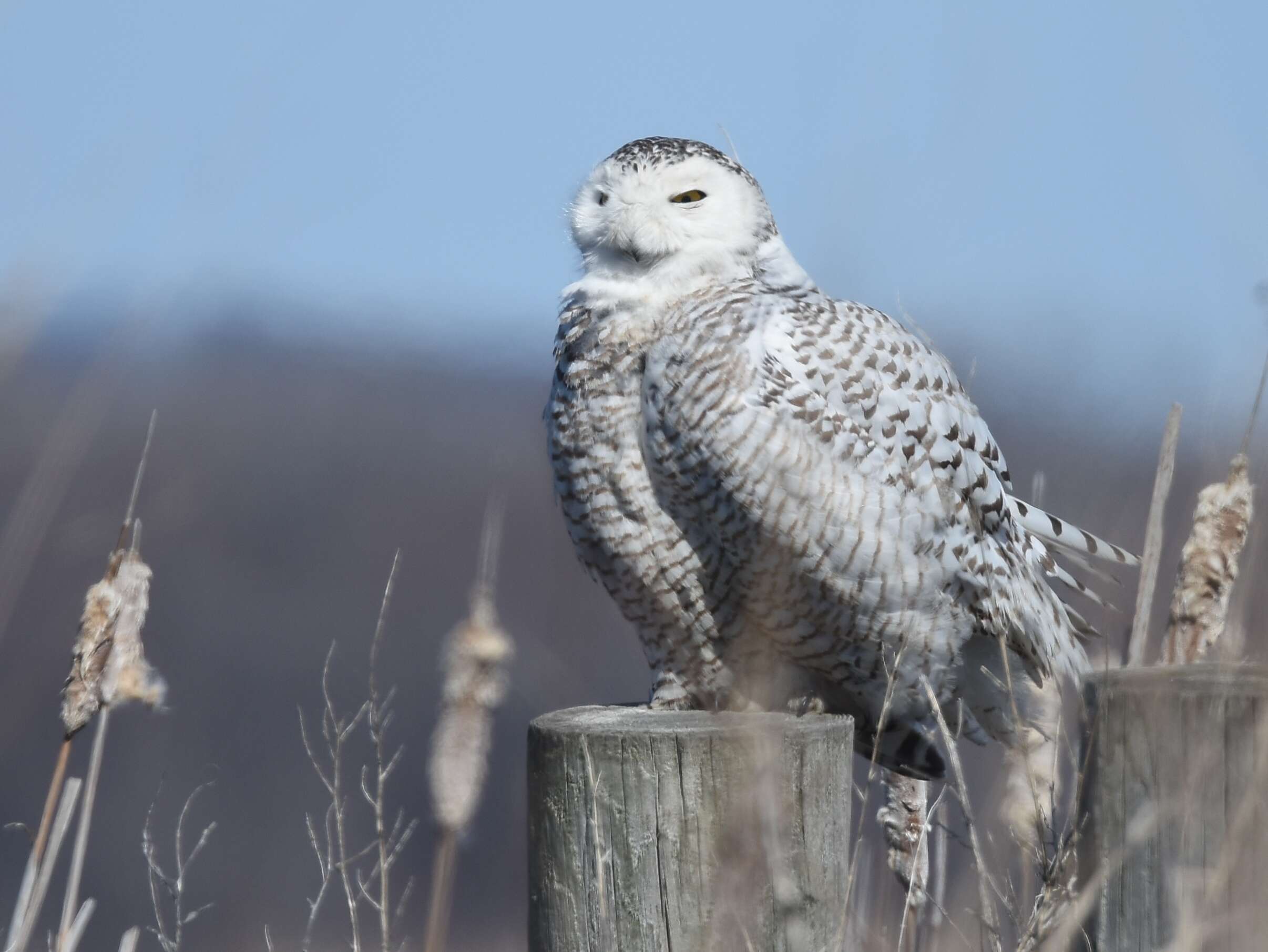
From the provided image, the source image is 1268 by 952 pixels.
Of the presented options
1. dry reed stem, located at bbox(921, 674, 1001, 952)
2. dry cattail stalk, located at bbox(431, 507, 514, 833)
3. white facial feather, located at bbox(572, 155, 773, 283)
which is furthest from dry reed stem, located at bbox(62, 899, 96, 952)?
white facial feather, located at bbox(572, 155, 773, 283)

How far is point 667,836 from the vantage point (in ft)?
6.75

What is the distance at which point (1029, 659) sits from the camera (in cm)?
322

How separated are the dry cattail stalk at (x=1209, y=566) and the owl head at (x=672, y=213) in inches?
46.4

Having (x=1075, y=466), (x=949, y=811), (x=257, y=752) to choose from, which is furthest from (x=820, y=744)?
(x=257, y=752)

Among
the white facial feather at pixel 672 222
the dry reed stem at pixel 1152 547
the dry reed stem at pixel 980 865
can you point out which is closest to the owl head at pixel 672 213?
the white facial feather at pixel 672 222

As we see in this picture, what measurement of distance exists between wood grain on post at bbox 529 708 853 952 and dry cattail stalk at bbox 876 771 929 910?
2.07ft

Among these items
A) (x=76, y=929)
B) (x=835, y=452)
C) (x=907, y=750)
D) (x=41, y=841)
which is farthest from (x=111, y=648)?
(x=907, y=750)

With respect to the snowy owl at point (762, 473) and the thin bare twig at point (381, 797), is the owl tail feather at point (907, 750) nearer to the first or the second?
the snowy owl at point (762, 473)

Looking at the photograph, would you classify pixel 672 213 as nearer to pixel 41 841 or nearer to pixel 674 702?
pixel 674 702

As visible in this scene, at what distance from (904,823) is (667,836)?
1125 millimetres

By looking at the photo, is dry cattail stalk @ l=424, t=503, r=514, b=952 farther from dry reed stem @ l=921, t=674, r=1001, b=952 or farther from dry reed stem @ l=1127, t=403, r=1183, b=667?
dry reed stem @ l=1127, t=403, r=1183, b=667

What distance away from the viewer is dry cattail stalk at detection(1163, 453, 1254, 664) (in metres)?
2.21

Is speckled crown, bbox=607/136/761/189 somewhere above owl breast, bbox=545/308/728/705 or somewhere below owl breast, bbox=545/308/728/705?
above

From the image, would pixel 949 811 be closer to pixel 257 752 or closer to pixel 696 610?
pixel 696 610
